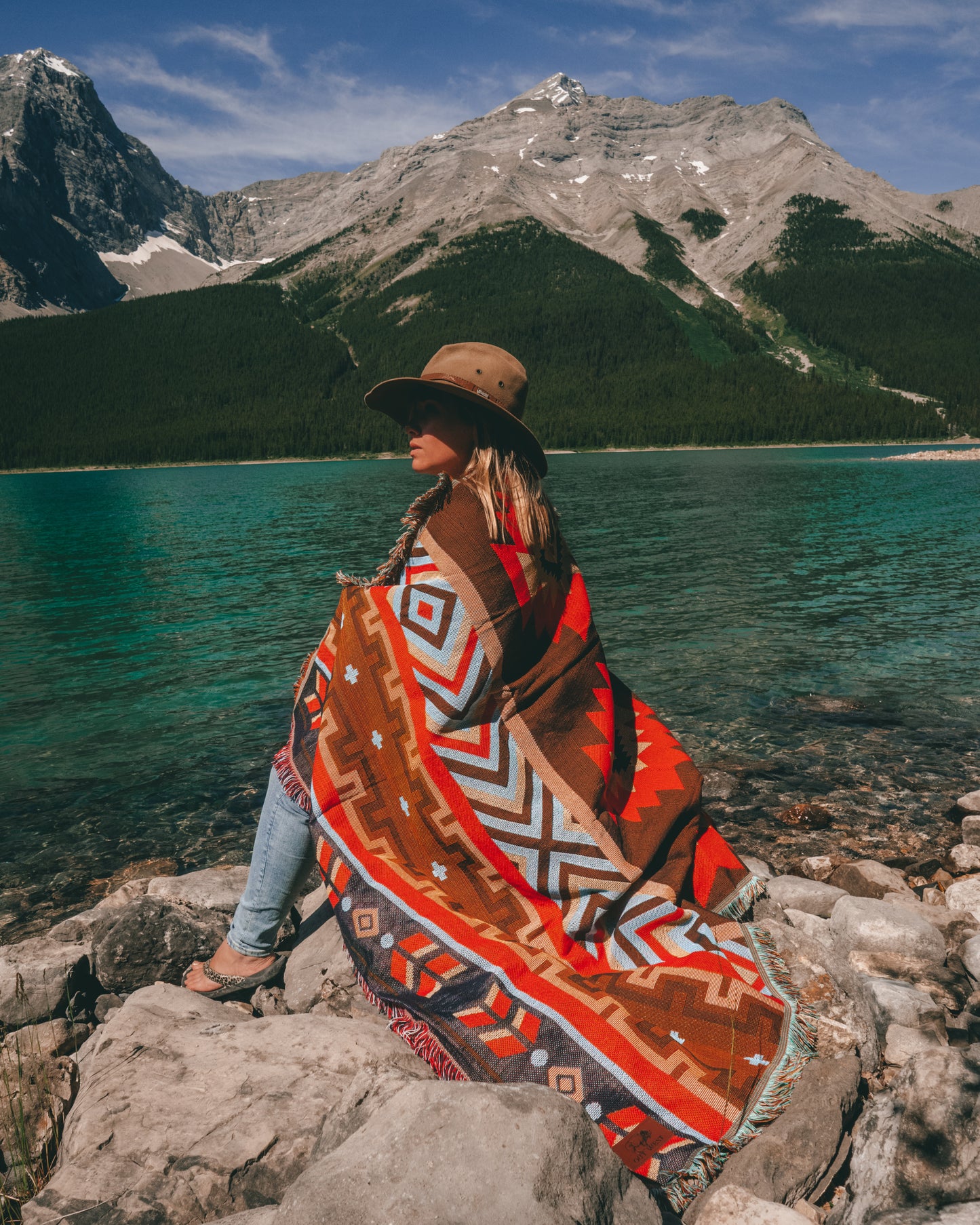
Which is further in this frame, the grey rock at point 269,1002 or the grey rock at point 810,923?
the grey rock at point 810,923

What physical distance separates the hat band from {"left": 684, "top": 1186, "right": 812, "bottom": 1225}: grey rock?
10.8 ft

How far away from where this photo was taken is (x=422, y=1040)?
334cm

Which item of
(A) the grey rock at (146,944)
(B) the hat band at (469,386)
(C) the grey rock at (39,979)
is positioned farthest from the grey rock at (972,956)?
(C) the grey rock at (39,979)

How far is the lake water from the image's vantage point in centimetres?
835

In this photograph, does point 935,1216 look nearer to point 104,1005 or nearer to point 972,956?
point 972,956

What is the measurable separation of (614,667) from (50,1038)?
35.4 feet

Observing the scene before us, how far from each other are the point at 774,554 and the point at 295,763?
25.7m

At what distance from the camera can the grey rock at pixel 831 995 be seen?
3547 millimetres

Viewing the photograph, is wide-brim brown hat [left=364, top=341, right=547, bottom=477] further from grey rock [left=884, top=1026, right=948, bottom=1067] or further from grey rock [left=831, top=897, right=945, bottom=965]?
grey rock [left=831, top=897, right=945, bottom=965]

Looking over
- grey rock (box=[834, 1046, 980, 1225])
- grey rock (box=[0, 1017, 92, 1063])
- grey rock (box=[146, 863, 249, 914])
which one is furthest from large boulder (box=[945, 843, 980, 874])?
grey rock (box=[0, 1017, 92, 1063])

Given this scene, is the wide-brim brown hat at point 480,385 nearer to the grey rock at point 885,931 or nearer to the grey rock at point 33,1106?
the grey rock at point 33,1106

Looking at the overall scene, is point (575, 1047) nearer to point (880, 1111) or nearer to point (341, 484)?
point (880, 1111)

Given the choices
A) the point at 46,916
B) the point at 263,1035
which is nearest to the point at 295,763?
the point at 263,1035

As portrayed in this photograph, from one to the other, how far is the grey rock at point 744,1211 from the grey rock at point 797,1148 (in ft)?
0.09
